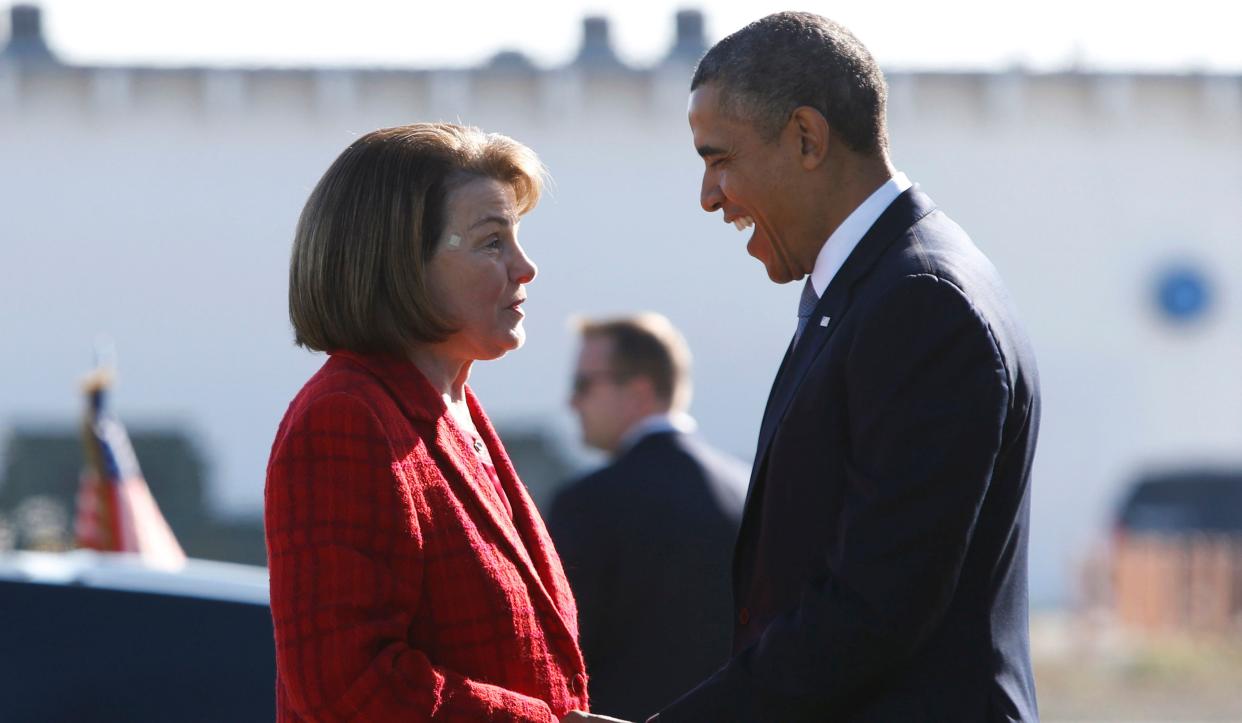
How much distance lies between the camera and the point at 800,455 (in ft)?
8.38

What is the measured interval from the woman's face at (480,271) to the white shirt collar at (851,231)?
0.46 metres

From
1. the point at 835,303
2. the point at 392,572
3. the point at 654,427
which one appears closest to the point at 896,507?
the point at 835,303

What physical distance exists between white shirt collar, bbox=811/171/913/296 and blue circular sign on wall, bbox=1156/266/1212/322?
18.8 metres

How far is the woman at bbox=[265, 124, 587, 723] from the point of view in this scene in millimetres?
2420

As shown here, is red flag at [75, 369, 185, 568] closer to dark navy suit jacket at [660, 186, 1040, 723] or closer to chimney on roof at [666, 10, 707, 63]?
dark navy suit jacket at [660, 186, 1040, 723]

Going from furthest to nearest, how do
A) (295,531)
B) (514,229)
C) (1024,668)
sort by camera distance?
(514,229) < (1024,668) < (295,531)

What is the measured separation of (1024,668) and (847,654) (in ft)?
1.05

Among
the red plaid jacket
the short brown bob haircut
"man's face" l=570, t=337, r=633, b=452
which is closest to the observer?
the red plaid jacket

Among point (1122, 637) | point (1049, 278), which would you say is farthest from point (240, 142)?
point (1122, 637)

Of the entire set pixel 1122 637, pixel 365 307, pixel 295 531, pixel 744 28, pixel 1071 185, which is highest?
pixel 1071 185

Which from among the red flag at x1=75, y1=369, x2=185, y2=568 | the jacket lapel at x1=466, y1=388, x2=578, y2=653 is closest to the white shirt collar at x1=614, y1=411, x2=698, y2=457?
the jacket lapel at x1=466, y1=388, x2=578, y2=653

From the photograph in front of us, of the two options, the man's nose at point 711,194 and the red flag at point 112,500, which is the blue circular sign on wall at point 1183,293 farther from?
the man's nose at point 711,194

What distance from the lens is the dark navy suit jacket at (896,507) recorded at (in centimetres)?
241

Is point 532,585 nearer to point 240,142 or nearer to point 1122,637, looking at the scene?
point 1122,637
